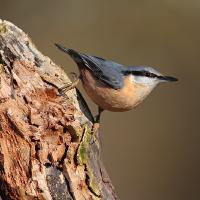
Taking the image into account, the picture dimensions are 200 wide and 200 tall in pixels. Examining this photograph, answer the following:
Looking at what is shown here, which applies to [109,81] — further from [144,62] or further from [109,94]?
[144,62]

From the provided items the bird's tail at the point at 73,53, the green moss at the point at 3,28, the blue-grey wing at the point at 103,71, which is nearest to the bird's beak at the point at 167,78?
the blue-grey wing at the point at 103,71

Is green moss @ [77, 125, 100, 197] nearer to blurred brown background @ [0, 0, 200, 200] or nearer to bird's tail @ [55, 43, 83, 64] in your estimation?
bird's tail @ [55, 43, 83, 64]

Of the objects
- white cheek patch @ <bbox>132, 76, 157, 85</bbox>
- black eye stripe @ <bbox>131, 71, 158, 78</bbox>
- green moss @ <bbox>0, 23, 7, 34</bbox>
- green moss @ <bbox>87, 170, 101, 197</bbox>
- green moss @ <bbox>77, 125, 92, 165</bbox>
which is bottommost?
green moss @ <bbox>87, 170, 101, 197</bbox>

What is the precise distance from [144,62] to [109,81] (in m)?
3.18

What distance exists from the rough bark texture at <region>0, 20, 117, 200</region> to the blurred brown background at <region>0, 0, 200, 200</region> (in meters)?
2.96

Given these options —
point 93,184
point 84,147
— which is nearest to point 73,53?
point 84,147

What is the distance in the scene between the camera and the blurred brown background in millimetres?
6457

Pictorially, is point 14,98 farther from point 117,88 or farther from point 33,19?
point 33,19

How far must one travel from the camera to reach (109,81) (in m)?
4.12

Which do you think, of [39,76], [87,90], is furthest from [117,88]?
[39,76]

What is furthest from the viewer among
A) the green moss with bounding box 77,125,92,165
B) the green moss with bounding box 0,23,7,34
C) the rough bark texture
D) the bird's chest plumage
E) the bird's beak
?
the bird's beak

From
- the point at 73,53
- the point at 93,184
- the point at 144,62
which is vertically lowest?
the point at 93,184

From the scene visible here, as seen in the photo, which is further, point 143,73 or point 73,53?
point 143,73

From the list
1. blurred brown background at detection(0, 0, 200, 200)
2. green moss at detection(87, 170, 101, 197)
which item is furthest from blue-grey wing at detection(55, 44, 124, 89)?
blurred brown background at detection(0, 0, 200, 200)
